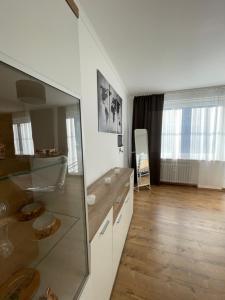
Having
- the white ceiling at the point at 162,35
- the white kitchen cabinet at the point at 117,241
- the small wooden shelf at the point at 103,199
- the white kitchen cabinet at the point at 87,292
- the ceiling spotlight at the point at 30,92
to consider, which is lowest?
the white kitchen cabinet at the point at 117,241

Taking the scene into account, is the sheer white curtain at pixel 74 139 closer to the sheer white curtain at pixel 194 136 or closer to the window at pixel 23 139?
the window at pixel 23 139


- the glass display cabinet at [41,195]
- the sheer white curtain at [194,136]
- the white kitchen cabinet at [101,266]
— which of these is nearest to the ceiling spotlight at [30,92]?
the glass display cabinet at [41,195]

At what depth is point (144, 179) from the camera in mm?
3971

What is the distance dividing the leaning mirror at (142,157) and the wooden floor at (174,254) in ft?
2.91

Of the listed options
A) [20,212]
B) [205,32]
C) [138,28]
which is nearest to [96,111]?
[138,28]

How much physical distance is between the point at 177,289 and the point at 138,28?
262cm

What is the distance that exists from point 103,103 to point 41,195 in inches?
59.9

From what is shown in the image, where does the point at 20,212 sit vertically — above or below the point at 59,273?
above

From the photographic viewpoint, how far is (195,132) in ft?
12.4

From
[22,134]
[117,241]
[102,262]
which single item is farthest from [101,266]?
[22,134]

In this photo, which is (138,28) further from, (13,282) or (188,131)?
(188,131)

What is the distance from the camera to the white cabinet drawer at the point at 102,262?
99 centimetres

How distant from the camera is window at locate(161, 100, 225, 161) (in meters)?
3.62

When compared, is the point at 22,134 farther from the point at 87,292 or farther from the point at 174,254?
the point at 174,254
